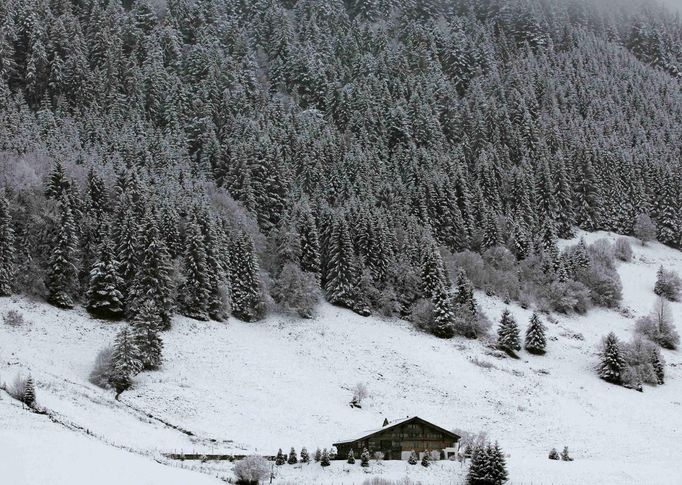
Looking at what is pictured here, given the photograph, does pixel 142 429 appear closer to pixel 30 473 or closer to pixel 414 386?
pixel 30 473

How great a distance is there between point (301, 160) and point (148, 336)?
57.5 m

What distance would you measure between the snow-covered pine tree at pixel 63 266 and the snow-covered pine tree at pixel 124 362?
15734mm

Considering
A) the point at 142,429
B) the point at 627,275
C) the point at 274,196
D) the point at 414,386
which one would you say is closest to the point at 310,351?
the point at 414,386

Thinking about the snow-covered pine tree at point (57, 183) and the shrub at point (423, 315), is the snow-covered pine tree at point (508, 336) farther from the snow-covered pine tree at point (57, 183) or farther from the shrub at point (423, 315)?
the snow-covered pine tree at point (57, 183)

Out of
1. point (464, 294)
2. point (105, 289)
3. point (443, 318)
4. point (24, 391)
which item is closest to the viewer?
point (24, 391)

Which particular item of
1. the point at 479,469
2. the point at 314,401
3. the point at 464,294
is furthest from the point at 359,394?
the point at 464,294

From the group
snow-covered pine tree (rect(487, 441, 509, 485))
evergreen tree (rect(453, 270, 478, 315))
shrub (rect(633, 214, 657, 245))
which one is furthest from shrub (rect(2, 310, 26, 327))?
shrub (rect(633, 214, 657, 245))

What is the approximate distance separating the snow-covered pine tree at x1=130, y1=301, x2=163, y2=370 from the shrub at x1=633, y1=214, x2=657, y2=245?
302 ft

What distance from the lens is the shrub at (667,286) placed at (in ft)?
341

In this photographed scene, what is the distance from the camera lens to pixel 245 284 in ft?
275

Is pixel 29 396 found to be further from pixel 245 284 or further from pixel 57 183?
pixel 57 183

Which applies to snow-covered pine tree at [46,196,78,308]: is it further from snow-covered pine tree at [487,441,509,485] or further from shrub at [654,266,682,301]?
shrub at [654,266,682,301]

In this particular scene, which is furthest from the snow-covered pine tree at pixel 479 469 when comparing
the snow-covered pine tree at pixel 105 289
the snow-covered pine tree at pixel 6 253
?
the snow-covered pine tree at pixel 6 253

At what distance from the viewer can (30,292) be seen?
7194 cm
